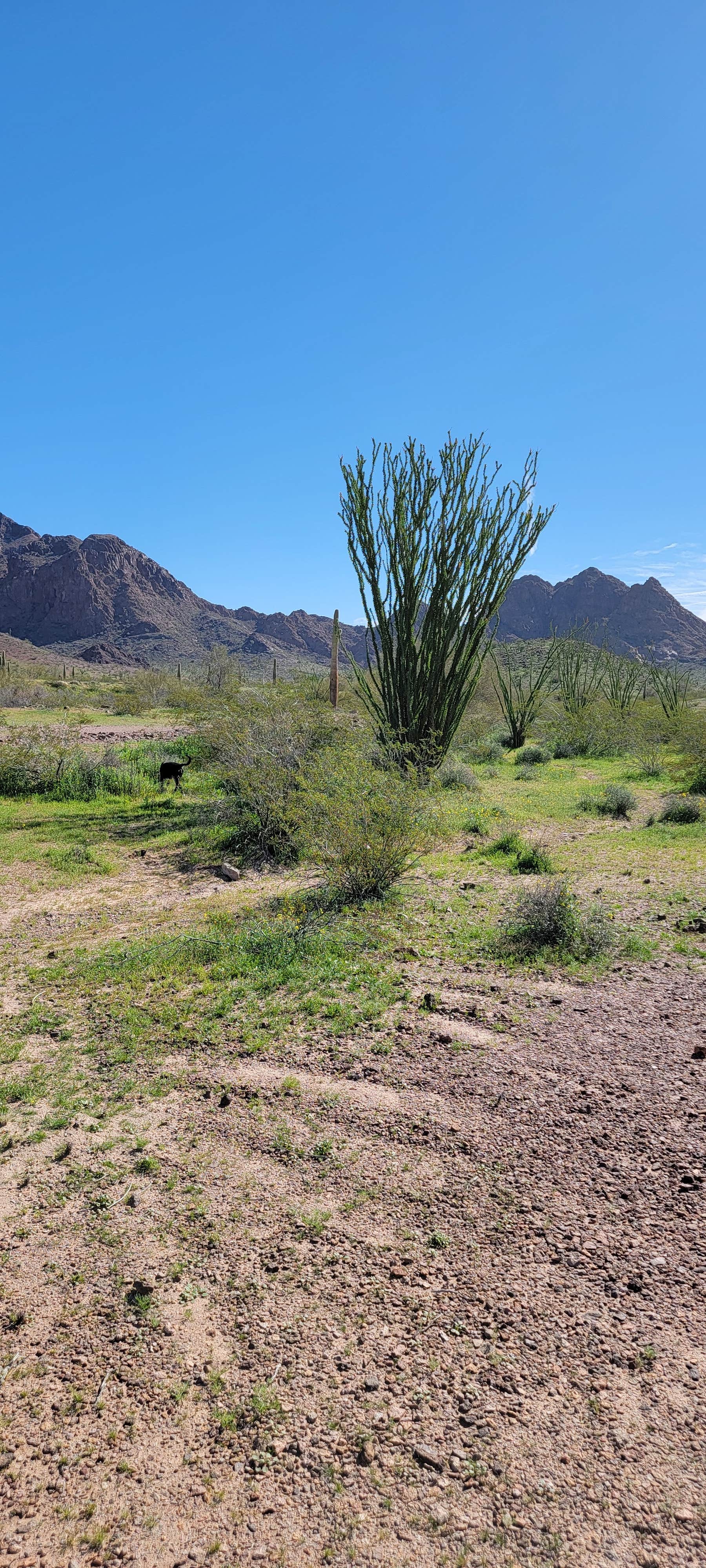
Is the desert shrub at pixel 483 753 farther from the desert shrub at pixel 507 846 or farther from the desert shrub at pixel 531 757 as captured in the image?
the desert shrub at pixel 507 846

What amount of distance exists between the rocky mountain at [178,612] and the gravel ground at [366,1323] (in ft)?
259

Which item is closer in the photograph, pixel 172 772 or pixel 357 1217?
pixel 357 1217

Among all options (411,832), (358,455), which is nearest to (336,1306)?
(411,832)

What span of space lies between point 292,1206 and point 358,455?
1114 centimetres

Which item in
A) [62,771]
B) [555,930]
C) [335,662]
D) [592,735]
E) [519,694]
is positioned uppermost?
[335,662]

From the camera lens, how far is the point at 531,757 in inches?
786

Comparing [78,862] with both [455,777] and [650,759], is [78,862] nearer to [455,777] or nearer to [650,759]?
[455,777]

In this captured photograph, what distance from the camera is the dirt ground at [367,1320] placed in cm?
184

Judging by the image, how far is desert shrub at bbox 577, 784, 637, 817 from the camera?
1120cm

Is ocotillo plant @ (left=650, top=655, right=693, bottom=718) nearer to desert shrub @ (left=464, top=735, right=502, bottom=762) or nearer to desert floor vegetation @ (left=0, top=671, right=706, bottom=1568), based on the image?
desert shrub @ (left=464, top=735, right=502, bottom=762)

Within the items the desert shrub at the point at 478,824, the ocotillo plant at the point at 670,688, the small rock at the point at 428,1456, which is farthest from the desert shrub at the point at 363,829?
the ocotillo plant at the point at 670,688

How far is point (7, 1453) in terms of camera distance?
202cm

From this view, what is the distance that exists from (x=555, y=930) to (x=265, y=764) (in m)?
4.50

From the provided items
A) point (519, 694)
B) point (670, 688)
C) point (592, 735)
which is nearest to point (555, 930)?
point (592, 735)
